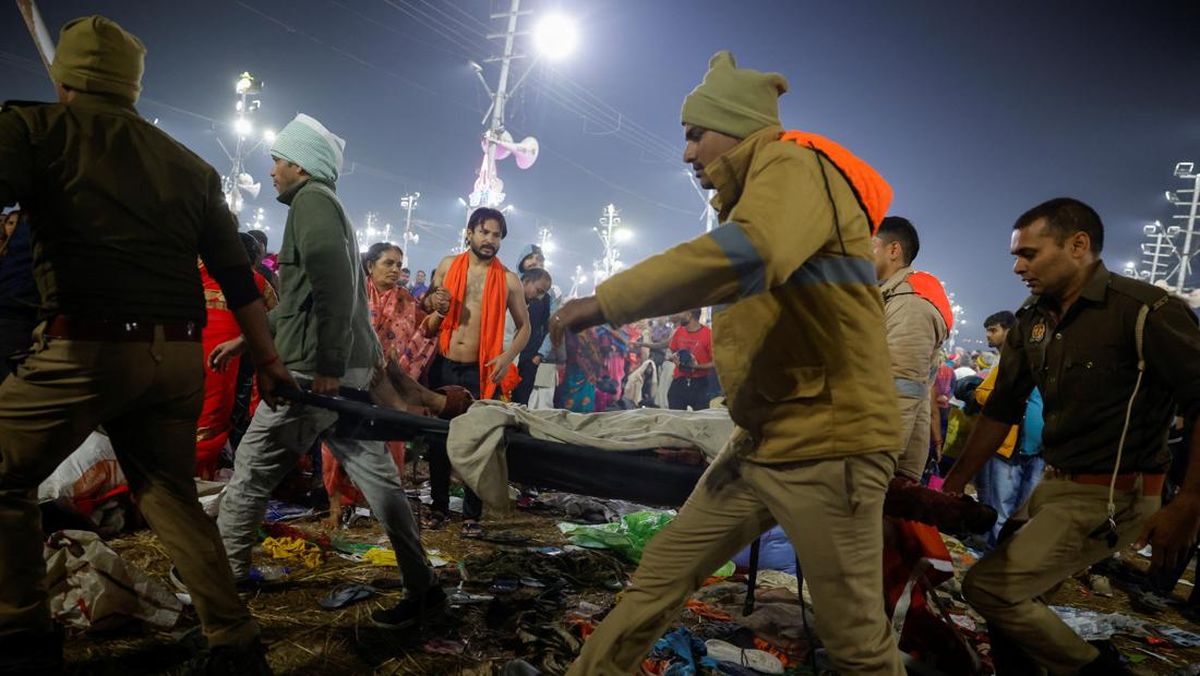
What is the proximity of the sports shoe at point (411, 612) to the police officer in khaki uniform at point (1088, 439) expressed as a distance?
260 cm

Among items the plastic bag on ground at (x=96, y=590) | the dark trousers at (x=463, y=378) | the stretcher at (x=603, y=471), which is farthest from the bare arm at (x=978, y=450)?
the plastic bag on ground at (x=96, y=590)

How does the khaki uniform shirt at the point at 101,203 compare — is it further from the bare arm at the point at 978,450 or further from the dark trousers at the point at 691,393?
the dark trousers at the point at 691,393

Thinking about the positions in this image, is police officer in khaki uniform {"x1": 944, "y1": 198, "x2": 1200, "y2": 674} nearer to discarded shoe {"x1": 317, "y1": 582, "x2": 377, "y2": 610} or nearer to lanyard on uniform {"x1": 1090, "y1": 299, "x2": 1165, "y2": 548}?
lanyard on uniform {"x1": 1090, "y1": 299, "x2": 1165, "y2": 548}

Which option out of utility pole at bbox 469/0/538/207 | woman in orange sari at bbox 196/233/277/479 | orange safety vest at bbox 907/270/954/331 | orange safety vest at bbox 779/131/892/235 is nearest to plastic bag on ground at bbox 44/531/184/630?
woman in orange sari at bbox 196/233/277/479

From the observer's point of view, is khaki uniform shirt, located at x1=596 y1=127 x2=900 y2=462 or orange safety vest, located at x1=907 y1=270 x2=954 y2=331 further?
orange safety vest, located at x1=907 y1=270 x2=954 y2=331

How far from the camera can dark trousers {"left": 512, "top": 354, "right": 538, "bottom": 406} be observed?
25.3 ft

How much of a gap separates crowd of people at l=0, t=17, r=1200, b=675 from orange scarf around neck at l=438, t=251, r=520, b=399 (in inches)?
84.3

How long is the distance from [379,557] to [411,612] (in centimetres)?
128

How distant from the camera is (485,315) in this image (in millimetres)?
5668

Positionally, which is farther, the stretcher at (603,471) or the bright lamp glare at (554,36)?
the bright lamp glare at (554,36)

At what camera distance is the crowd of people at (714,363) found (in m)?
1.83

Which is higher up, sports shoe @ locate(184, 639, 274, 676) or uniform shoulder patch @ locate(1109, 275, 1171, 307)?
uniform shoulder patch @ locate(1109, 275, 1171, 307)

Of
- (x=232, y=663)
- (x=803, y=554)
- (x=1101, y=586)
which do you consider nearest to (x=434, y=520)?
(x=232, y=663)

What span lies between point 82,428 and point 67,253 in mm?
640
